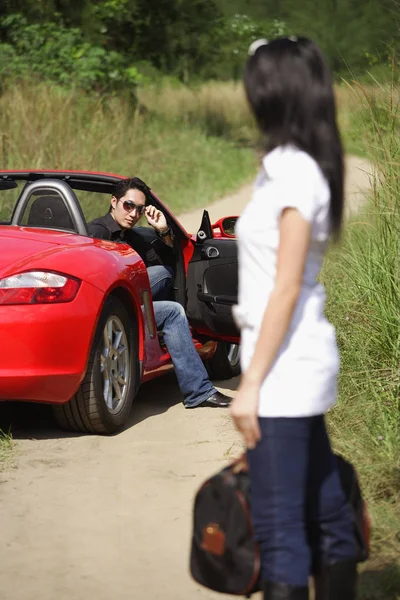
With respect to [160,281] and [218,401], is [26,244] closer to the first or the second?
[160,281]

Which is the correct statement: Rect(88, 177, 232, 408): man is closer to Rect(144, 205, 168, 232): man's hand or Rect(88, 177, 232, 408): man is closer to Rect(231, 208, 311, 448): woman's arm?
Rect(144, 205, 168, 232): man's hand

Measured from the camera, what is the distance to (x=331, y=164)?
2697mm

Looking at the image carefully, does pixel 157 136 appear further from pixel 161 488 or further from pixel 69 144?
pixel 161 488

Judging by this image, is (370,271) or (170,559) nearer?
(170,559)

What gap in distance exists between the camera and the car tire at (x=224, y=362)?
7.16 m

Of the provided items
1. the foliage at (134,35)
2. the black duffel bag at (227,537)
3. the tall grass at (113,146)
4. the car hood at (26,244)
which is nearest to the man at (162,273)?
the car hood at (26,244)

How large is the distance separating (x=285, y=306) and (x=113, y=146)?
1486 centimetres

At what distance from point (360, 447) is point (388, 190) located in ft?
5.67

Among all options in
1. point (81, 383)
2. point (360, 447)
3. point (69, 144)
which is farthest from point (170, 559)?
point (69, 144)

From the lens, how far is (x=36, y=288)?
17.0 feet

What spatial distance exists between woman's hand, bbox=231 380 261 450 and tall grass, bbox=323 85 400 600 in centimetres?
172

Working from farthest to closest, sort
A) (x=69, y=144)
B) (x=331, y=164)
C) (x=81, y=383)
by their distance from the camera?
(x=69, y=144) < (x=81, y=383) < (x=331, y=164)

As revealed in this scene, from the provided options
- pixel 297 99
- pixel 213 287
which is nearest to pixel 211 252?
pixel 213 287

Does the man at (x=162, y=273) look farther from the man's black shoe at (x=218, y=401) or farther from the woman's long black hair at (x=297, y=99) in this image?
the woman's long black hair at (x=297, y=99)
